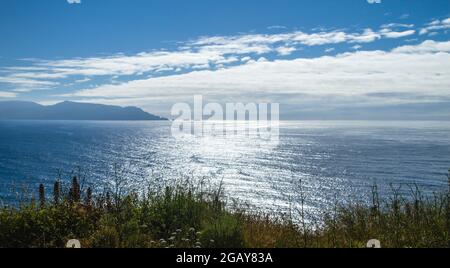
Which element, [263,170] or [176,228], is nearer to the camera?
[176,228]

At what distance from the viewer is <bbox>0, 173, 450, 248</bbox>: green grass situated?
6.73 m

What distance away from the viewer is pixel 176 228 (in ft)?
25.6

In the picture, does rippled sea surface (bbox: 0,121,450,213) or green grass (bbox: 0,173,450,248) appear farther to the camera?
rippled sea surface (bbox: 0,121,450,213)

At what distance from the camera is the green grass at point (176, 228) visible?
6734 millimetres

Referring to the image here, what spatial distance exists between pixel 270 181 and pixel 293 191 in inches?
203

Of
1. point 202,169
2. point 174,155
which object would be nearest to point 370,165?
point 202,169

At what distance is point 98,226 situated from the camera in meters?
7.52

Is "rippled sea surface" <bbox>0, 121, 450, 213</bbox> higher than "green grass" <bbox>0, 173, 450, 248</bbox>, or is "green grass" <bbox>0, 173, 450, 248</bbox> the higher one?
"green grass" <bbox>0, 173, 450, 248</bbox>

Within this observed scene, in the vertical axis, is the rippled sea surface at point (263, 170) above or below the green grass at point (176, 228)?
below

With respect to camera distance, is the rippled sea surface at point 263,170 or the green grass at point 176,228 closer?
the green grass at point 176,228

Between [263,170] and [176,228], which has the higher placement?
[176,228]
